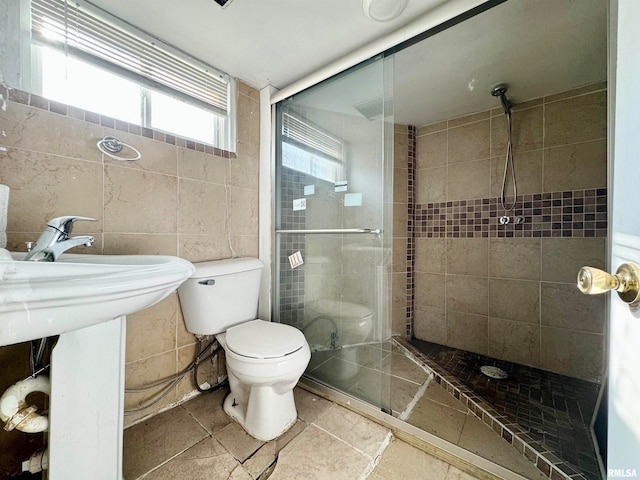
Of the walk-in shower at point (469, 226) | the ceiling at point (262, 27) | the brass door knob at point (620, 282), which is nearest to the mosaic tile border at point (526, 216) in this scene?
the walk-in shower at point (469, 226)

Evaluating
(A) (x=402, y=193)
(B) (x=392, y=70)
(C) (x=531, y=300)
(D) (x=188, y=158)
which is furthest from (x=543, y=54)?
(D) (x=188, y=158)

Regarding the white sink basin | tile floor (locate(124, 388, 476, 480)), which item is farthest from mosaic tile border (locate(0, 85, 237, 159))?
tile floor (locate(124, 388, 476, 480))

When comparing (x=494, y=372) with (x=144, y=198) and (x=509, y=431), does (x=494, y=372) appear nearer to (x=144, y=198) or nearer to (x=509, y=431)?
(x=509, y=431)

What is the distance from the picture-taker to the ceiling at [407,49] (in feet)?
3.55

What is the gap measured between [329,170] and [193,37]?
94cm

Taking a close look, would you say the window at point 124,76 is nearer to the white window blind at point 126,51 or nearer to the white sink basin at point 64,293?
the white window blind at point 126,51

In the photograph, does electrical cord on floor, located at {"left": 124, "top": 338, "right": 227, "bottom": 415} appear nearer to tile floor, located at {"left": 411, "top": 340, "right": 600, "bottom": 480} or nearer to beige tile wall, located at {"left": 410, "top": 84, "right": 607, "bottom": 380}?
tile floor, located at {"left": 411, "top": 340, "right": 600, "bottom": 480}

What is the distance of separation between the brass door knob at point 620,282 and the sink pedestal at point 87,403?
107 cm

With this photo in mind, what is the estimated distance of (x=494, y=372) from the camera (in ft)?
5.42

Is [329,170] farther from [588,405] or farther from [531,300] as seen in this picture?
[588,405]

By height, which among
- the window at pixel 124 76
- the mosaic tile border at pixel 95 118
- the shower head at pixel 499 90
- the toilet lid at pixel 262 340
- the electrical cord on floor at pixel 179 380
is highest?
the shower head at pixel 499 90

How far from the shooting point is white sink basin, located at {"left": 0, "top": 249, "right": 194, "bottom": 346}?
0.41 meters

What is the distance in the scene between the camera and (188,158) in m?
1.34

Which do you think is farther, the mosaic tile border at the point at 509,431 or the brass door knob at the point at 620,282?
the mosaic tile border at the point at 509,431
